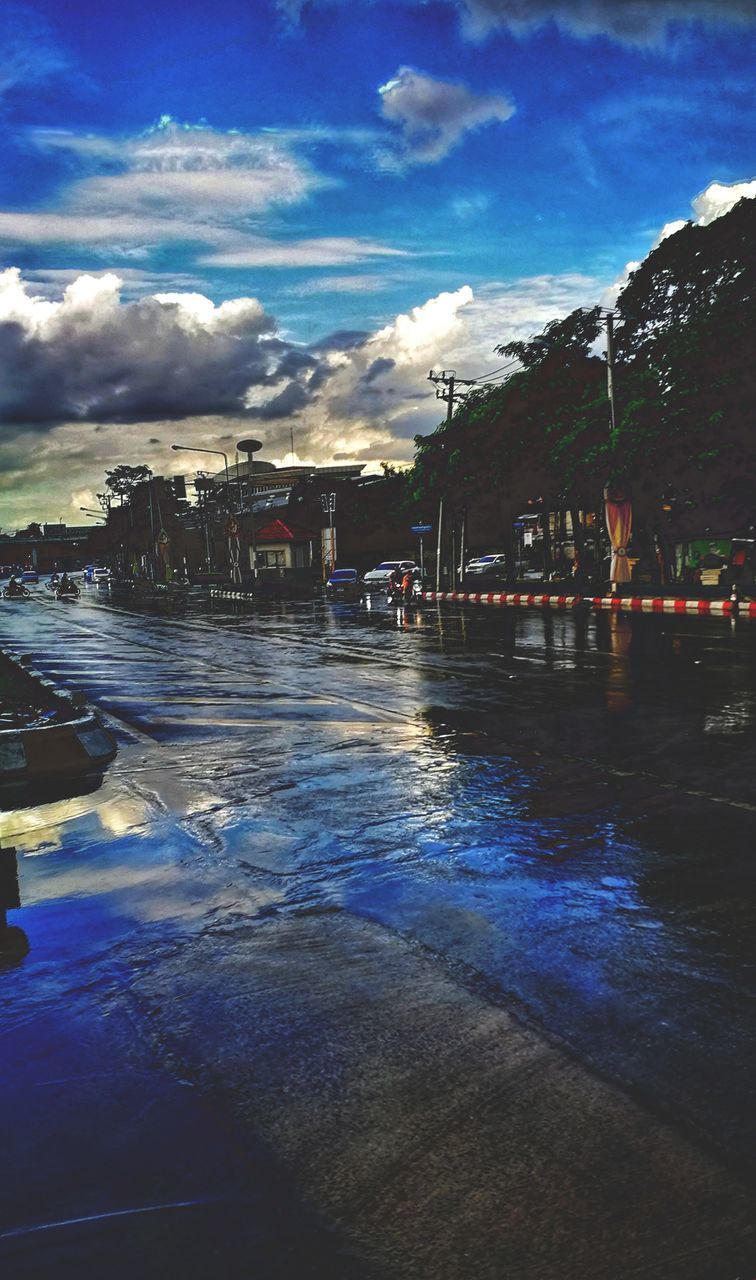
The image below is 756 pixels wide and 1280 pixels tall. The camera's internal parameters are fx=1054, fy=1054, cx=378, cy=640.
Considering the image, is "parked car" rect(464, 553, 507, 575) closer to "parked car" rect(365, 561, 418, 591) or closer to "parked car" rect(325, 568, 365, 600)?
"parked car" rect(365, 561, 418, 591)

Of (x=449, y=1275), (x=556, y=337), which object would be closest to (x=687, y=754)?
(x=449, y=1275)

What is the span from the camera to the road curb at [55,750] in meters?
9.52

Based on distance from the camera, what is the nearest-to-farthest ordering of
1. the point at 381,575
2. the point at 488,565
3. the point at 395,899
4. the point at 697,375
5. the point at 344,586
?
1. the point at 395,899
2. the point at 697,375
3. the point at 381,575
4. the point at 344,586
5. the point at 488,565

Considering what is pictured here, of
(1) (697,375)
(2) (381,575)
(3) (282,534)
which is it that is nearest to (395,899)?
(1) (697,375)

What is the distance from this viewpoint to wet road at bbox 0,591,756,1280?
367 centimetres

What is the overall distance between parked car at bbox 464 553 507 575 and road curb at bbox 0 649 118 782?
57311 millimetres

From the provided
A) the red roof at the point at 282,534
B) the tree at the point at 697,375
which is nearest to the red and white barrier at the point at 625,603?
the tree at the point at 697,375

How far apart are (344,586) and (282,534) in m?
24.6

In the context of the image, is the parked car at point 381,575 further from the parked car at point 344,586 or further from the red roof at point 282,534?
the red roof at point 282,534

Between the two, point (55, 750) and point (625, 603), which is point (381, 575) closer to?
point (625, 603)

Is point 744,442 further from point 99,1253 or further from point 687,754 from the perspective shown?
point 99,1253

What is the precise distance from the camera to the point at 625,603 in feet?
111

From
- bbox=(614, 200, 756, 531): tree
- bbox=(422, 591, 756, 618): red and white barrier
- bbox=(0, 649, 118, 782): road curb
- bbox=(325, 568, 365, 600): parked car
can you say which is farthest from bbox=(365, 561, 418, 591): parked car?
bbox=(0, 649, 118, 782): road curb

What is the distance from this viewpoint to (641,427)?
120 feet
